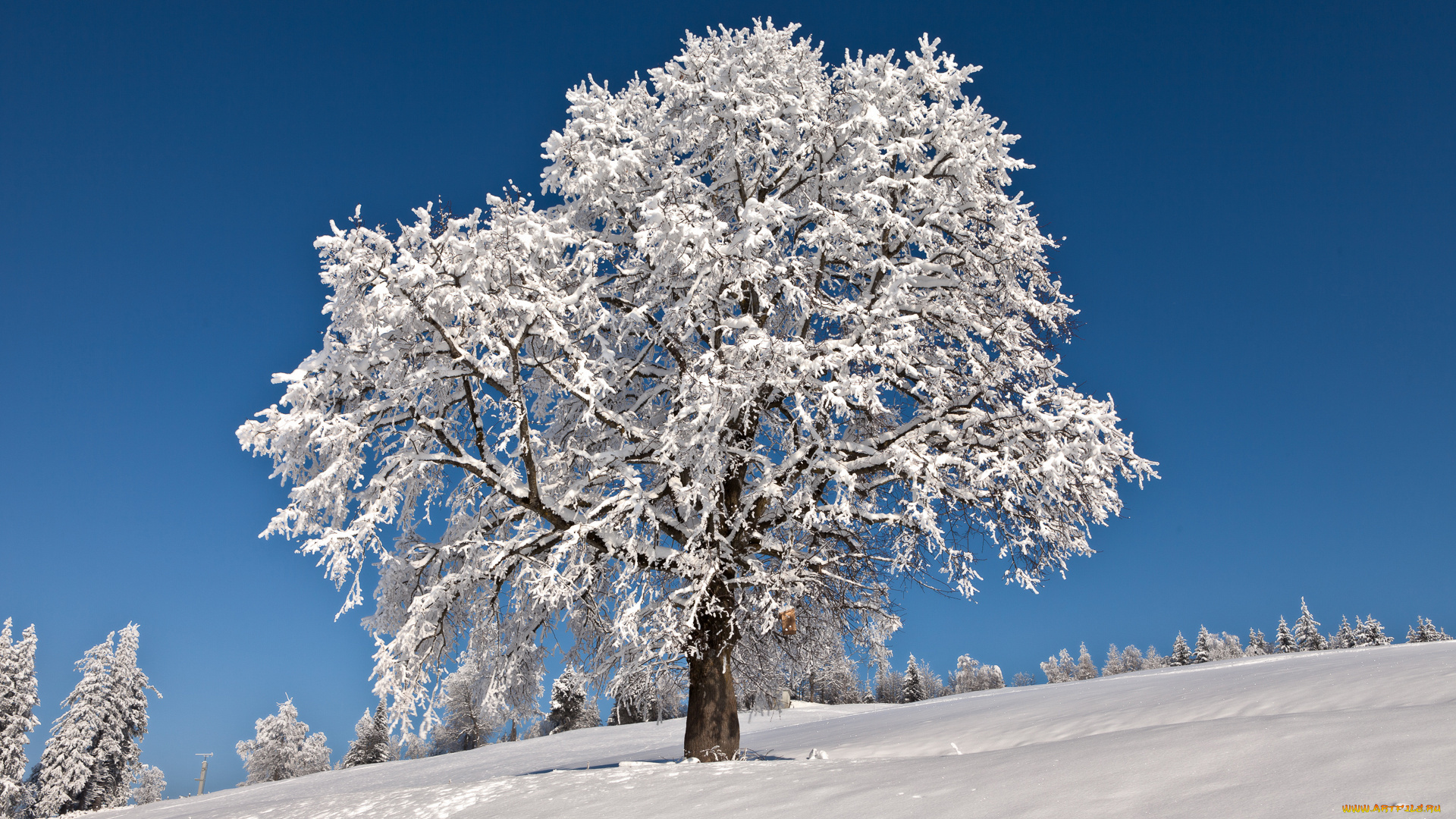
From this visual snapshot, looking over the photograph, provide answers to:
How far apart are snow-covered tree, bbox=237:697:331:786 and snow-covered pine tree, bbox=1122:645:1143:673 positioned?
360ft

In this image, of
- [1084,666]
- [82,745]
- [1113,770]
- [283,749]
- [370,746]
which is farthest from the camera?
[1084,666]

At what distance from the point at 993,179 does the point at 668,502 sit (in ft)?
20.8

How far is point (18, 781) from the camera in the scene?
37406mm

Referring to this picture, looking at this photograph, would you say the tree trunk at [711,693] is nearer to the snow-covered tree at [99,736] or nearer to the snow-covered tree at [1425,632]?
the snow-covered tree at [99,736]

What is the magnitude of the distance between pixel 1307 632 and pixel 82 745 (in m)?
77.5

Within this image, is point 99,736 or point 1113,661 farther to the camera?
point 1113,661

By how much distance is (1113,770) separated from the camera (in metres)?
4.08

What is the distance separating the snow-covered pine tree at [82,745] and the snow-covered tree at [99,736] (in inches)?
1.4

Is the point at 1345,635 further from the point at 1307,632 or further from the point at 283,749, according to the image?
the point at 283,749

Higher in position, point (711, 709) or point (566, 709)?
point (711, 709)

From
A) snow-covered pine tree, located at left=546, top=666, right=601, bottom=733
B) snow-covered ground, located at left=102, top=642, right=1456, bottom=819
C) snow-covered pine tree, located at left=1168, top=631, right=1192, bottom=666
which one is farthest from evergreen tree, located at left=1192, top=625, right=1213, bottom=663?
snow-covered ground, located at left=102, top=642, right=1456, bottom=819

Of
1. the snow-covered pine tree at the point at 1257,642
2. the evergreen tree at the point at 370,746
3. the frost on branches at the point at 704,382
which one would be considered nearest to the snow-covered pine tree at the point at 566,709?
the evergreen tree at the point at 370,746

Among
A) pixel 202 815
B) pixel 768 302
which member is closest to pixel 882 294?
pixel 768 302

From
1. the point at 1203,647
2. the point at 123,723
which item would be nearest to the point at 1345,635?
the point at 1203,647
